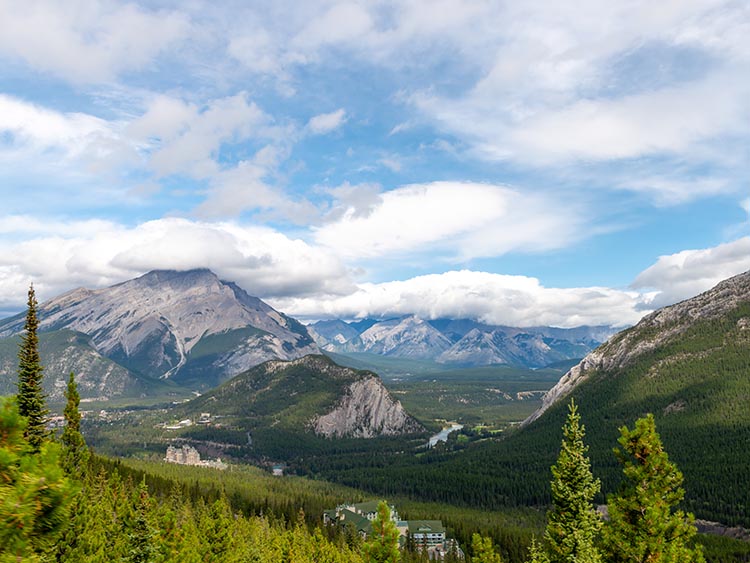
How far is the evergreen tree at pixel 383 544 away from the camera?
34688 mm

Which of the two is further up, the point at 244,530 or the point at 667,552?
the point at 667,552

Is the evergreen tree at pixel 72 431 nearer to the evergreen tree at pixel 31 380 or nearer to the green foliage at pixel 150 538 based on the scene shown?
the green foliage at pixel 150 538

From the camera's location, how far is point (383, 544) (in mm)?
34781

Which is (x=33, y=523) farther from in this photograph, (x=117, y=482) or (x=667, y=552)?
(x=117, y=482)

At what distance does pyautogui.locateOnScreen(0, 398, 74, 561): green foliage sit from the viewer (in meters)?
12.4

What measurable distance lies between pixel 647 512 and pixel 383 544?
18607 mm

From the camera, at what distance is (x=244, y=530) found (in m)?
115

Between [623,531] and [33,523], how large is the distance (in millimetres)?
36576

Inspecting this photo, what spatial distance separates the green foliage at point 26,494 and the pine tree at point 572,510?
100 feet

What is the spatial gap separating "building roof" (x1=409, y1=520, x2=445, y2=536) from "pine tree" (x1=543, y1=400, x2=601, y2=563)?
141974 mm

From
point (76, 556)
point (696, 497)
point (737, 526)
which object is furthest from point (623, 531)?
point (696, 497)

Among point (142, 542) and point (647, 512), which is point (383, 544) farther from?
point (142, 542)

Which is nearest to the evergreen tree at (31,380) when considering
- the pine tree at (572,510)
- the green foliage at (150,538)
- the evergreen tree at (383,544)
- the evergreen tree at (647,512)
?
the green foliage at (150,538)

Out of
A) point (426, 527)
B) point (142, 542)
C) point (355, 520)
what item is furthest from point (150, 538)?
point (355, 520)
